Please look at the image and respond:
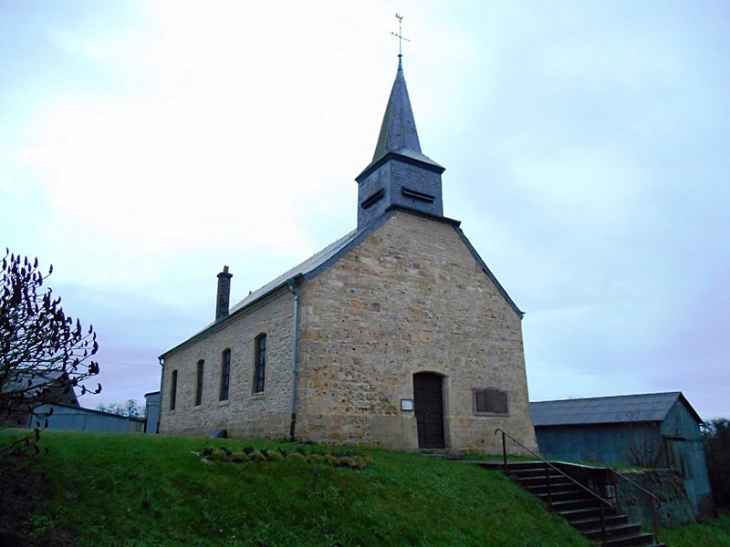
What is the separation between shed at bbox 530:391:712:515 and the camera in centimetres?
2072

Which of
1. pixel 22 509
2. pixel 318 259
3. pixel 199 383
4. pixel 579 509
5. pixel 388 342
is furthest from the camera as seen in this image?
pixel 199 383

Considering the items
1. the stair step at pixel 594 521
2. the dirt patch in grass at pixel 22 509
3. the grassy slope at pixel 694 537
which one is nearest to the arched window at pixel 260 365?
the dirt patch in grass at pixel 22 509

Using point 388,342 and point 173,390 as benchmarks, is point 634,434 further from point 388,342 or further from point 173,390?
point 173,390

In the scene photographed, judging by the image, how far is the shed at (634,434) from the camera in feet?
68.0

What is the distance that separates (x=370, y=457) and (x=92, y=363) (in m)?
6.76

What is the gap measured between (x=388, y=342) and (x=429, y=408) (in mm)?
2340

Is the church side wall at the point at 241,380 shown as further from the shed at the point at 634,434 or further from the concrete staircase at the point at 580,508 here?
the shed at the point at 634,434

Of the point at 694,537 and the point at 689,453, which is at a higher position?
the point at 689,453

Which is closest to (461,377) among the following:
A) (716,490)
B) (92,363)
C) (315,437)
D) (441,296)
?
(441,296)

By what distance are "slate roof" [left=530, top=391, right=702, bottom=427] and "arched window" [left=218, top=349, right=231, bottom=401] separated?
14109 mm

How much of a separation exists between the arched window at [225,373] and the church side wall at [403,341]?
600 cm

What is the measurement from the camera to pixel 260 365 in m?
16.7

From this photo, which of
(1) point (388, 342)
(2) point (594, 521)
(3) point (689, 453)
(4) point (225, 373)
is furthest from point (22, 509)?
(3) point (689, 453)

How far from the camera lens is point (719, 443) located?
91.4 ft
